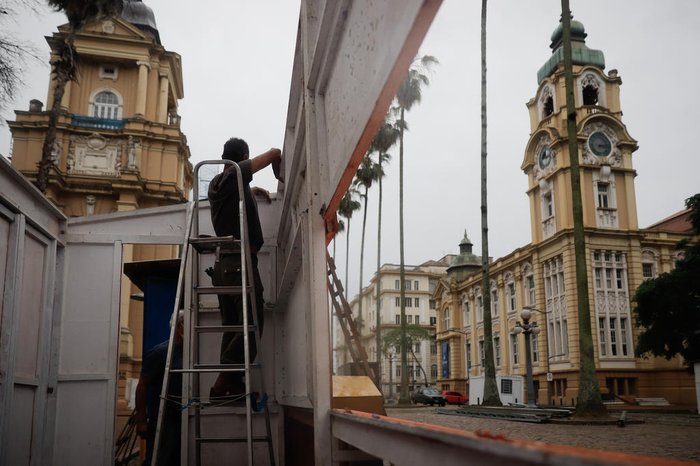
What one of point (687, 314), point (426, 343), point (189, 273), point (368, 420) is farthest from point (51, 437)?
point (426, 343)

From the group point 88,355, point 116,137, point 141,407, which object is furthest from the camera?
point 116,137

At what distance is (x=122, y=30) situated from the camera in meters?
34.1

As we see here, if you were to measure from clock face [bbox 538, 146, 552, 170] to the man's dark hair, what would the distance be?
4152cm

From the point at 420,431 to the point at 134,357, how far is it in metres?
31.7

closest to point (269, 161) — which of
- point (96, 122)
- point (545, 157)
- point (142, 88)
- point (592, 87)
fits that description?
point (96, 122)

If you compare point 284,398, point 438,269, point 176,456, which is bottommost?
point 176,456

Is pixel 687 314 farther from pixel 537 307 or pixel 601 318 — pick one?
pixel 537 307

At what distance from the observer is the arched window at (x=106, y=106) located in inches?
1334

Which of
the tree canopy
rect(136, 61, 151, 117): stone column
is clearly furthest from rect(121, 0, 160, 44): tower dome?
the tree canopy

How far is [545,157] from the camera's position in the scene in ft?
147

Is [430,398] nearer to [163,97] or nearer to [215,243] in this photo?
[163,97]

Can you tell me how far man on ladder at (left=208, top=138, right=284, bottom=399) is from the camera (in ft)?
15.9

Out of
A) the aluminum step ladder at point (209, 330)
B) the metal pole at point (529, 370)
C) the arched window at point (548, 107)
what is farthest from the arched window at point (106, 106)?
the aluminum step ladder at point (209, 330)

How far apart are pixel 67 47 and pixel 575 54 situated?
125 feet
